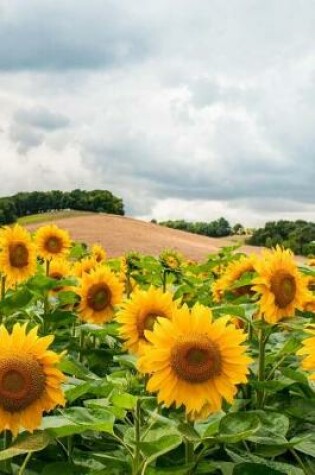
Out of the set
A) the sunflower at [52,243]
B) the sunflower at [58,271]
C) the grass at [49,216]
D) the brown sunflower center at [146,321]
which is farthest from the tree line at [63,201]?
the brown sunflower center at [146,321]

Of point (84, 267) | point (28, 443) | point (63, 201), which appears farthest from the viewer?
point (63, 201)

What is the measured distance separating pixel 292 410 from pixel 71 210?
5271cm

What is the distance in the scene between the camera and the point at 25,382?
2.73 metres

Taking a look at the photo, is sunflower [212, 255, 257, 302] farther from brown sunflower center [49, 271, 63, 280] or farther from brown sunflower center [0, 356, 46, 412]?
brown sunflower center [0, 356, 46, 412]

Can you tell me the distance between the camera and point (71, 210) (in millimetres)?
55594

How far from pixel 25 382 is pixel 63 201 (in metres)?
56.7

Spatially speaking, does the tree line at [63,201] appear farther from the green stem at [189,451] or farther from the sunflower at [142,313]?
the green stem at [189,451]

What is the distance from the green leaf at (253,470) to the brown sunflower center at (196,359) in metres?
0.33

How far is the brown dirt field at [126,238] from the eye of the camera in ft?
99.4

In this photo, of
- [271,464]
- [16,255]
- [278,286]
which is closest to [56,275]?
[16,255]

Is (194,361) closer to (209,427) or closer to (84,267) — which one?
(209,427)

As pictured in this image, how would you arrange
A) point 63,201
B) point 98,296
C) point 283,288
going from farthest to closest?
point 63,201
point 98,296
point 283,288

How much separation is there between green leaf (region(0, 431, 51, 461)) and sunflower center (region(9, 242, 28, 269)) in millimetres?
3928

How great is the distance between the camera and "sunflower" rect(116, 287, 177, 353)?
12.3 feet
